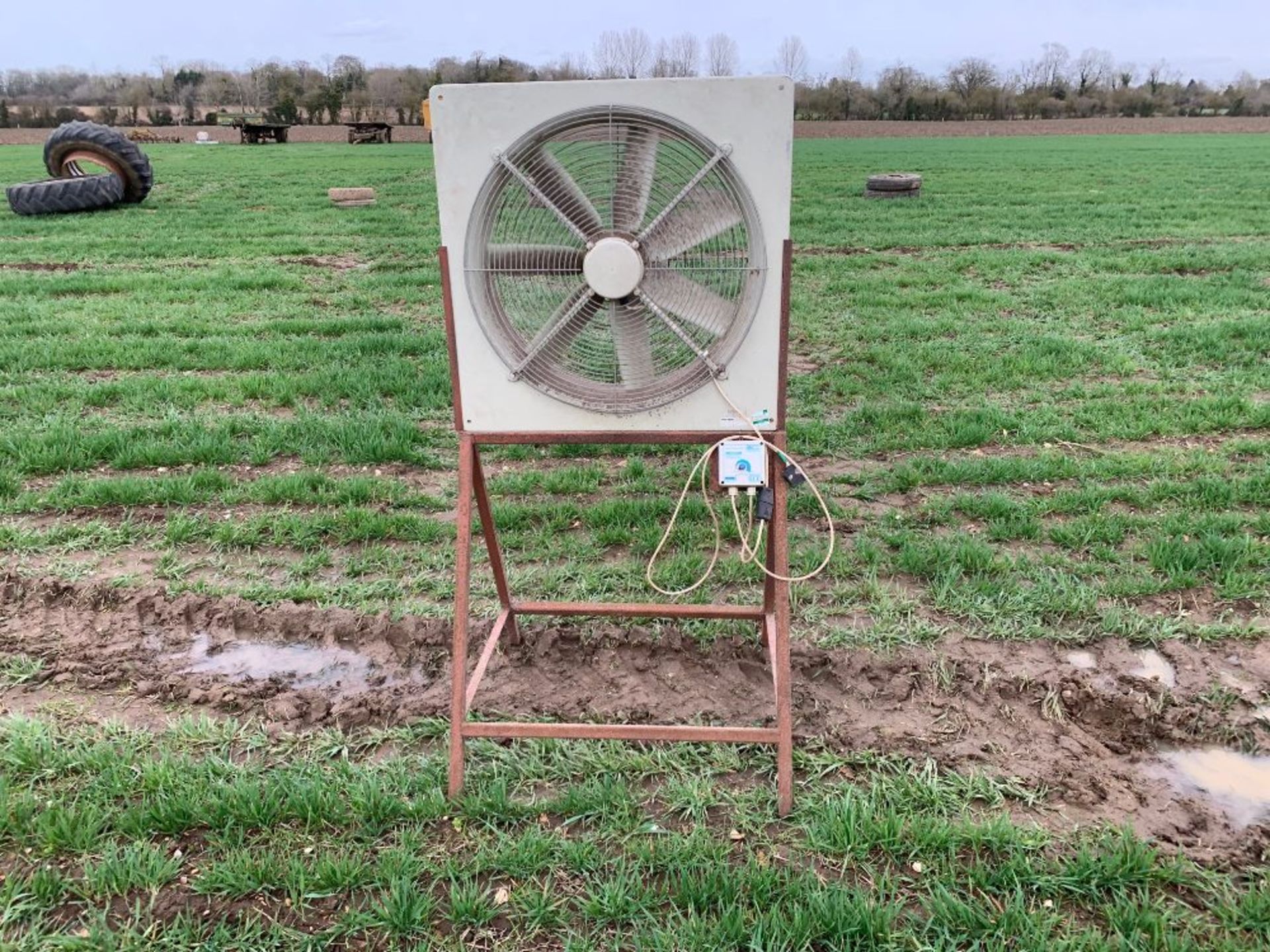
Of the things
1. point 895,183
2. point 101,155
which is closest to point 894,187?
point 895,183

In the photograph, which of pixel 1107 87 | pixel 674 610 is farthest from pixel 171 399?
pixel 1107 87

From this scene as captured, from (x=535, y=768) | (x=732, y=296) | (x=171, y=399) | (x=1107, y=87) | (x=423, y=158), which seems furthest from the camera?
(x=1107, y=87)

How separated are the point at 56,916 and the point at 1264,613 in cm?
367

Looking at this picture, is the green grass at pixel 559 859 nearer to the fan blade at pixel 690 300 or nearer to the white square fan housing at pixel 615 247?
the white square fan housing at pixel 615 247

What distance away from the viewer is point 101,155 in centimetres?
1331

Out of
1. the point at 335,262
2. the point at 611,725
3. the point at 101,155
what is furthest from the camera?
the point at 101,155

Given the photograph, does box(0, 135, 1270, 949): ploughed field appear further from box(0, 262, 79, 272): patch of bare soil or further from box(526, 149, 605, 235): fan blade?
box(0, 262, 79, 272): patch of bare soil

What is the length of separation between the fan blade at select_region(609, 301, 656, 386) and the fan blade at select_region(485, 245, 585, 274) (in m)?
0.15

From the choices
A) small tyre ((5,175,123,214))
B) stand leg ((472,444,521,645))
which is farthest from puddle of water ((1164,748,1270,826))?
small tyre ((5,175,123,214))

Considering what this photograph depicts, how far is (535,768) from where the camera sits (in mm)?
2479

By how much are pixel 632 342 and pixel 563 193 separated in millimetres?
407

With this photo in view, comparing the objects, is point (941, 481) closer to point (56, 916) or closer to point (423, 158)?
point (56, 916)

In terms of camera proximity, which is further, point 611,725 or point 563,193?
point 611,725

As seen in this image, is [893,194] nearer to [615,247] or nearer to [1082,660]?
[1082,660]
